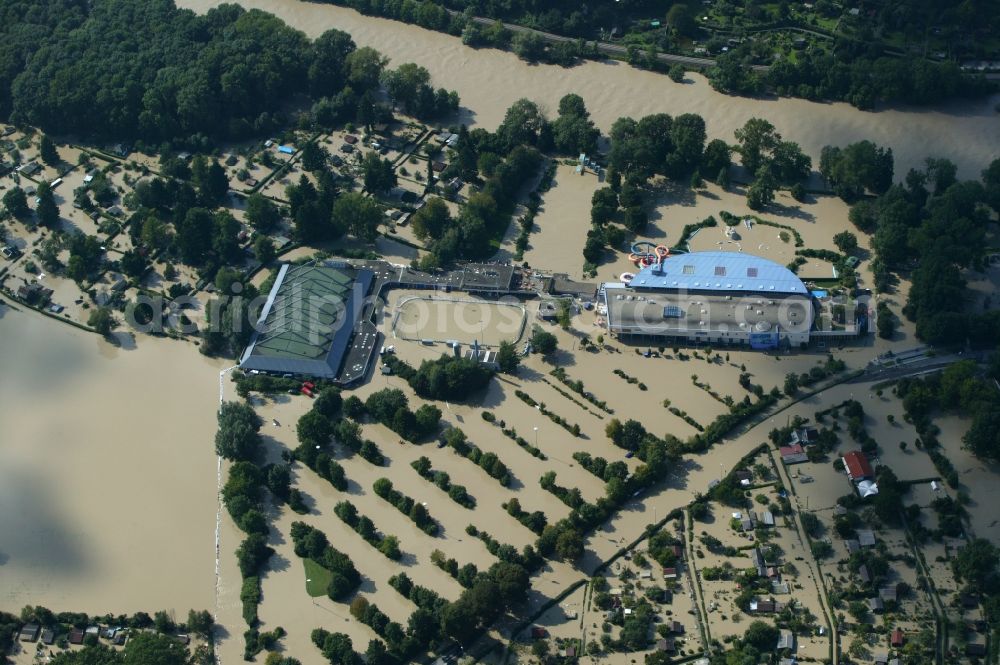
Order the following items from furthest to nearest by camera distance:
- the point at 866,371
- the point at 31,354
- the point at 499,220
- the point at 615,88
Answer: the point at 615,88 → the point at 499,220 → the point at 31,354 → the point at 866,371

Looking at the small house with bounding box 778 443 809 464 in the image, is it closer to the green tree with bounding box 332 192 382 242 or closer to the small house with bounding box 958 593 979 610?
the small house with bounding box 958 593 979 610

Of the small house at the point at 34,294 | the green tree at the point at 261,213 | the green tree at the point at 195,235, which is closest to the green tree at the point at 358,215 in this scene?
the green tree at the point at 261,213

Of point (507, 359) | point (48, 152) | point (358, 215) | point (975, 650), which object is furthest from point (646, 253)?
point (48, 152)

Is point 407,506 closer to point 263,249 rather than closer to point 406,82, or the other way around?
point 263,249

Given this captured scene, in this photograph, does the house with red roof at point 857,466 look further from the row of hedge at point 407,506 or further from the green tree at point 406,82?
the green tree at point 406,82

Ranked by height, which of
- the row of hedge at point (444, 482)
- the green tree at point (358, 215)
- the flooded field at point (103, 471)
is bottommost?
the flooded field at point (103, 471)

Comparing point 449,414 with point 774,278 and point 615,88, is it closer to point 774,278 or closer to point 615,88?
point 774,278

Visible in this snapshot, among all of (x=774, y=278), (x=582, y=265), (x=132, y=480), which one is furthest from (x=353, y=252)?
(x=774, y=278)
